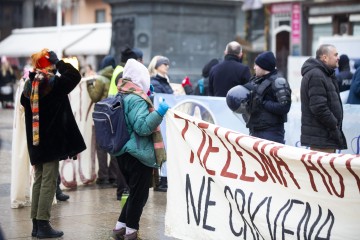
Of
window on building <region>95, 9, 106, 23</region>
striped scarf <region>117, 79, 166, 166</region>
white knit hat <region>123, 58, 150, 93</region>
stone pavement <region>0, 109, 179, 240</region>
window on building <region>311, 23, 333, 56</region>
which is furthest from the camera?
window on building <region>95, 9, 106, 23</region>

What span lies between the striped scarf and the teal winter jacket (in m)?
0.03

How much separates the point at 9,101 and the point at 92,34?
7.94 meters

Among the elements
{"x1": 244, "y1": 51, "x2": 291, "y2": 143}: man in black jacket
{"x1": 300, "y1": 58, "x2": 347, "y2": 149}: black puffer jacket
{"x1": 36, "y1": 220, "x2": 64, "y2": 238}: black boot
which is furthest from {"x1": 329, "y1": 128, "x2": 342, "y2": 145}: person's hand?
{"x1": 36, "y1": 220, "x2": 64, "y2": 238}: black boot

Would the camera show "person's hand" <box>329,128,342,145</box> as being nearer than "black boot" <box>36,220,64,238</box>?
No

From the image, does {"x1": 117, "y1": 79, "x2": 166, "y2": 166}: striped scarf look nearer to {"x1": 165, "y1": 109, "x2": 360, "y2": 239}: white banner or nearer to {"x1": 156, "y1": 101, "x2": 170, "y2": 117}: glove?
{"x1": 165, "y1": 109, "x2": 360, "y2": 239}: white banner

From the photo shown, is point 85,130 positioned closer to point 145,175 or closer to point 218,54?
point 145,175

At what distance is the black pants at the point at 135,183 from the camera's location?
23.1 ft

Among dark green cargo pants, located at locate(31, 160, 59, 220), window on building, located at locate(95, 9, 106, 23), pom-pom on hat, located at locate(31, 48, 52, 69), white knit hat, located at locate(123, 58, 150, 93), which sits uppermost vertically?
window on building, located at locate(95, 9, 106, 23)

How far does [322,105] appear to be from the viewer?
25.7 feet

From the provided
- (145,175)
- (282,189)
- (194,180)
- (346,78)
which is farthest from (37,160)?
(346,78)

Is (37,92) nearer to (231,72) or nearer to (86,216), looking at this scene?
(86,216)

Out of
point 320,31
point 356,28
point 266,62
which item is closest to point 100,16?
point 320,31

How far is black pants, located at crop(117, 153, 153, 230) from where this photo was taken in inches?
278

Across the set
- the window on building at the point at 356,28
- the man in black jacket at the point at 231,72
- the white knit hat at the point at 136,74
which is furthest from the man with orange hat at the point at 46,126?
the window on building at the point at 356,28
